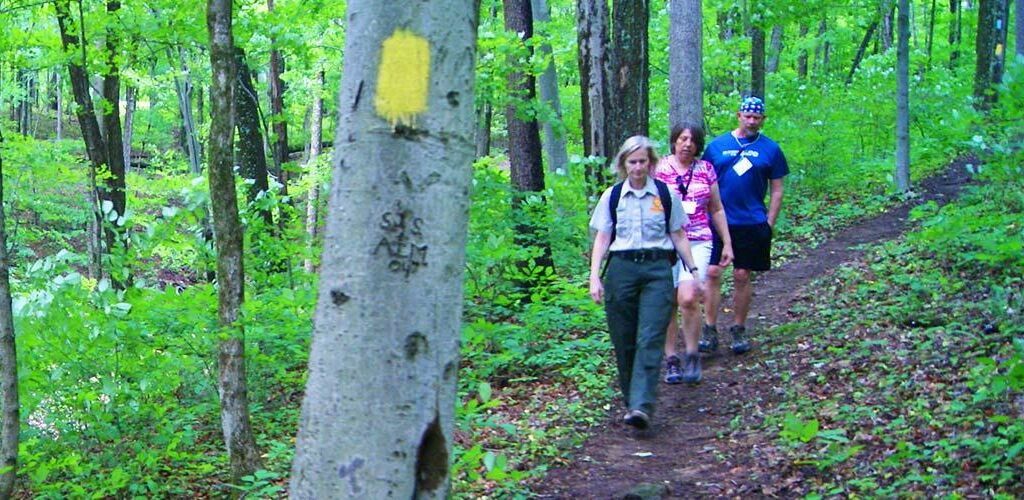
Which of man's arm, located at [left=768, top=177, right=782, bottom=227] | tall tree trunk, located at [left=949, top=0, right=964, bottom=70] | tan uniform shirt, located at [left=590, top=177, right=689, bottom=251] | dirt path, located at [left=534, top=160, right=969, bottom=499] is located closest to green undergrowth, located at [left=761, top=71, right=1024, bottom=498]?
dirt path, located at [left=534, top=160, right=969, bottom=499]

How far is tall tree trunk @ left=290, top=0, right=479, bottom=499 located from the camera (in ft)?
6.70

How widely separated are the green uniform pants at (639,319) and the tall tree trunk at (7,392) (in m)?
3.94

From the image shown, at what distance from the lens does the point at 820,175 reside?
16391mm

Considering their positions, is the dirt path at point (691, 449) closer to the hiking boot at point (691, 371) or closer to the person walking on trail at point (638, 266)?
the hiking boot at point (691, 371)

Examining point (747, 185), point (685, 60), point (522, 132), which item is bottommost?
point (747, 185)

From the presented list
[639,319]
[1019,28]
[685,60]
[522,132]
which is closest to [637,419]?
[639,319]

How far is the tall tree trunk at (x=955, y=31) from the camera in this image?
2622 cm

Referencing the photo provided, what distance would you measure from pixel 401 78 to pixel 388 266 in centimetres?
44

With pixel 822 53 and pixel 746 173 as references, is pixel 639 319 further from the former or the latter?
pixel 822 53

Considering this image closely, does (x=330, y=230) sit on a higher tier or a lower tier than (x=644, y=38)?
lower

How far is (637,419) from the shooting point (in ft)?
18.0

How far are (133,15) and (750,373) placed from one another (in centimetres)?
829

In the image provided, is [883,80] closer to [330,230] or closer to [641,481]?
[641,481]

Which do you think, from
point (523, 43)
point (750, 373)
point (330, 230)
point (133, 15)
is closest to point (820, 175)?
point (523, 43)
